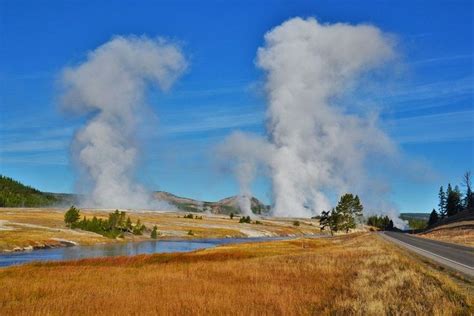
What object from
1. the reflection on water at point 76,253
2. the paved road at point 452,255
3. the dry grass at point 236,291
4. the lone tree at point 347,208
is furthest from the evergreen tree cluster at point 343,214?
the dry grass at point 236,291

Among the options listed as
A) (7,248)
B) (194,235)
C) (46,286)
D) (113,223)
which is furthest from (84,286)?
(194,235)

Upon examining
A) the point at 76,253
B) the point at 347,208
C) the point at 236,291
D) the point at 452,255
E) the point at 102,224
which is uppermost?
the point at 347,208

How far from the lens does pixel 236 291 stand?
89.2 feet

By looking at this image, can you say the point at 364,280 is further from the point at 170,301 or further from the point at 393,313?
the point at 170,301

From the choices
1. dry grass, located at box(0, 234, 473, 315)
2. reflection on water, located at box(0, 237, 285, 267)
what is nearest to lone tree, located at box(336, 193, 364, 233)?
reflection on water, located at box(0, 237, 285, 267)

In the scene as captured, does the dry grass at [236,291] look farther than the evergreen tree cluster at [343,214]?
No

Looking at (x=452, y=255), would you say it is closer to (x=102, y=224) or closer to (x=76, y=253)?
(x=76, y=253)

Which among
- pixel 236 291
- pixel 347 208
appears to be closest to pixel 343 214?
pixel 347 208

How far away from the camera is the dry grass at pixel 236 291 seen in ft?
69.3

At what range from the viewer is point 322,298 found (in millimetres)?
24969

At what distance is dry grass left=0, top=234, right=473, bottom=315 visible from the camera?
21.1 m

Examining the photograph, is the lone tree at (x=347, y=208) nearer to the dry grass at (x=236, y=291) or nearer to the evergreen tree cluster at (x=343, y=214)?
the evergreen tree cluster at (x=343, y=214)

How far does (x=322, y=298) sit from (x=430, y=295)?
517cm

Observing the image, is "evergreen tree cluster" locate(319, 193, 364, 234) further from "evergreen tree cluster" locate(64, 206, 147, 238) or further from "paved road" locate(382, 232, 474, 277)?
"paved road" locate(382, 232, 474, 277)
